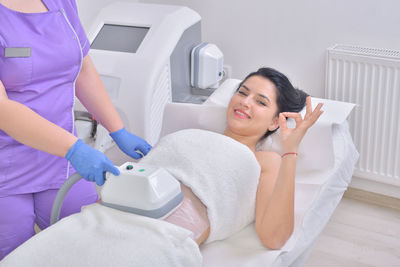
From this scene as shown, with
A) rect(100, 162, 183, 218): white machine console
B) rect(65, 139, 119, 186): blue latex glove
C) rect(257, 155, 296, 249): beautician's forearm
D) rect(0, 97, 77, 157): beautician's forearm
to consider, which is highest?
rect(0, 97, 77, 157): beautician's forearm

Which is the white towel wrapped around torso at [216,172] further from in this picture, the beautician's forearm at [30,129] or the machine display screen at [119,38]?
the machine display screen at [119,38]

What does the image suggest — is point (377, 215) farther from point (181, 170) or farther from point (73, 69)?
point (73, 69)

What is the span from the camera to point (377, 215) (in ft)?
8.34

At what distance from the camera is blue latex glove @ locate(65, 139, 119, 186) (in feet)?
4.46

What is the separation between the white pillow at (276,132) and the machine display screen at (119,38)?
13.6 inches

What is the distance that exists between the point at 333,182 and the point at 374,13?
3.20 feet

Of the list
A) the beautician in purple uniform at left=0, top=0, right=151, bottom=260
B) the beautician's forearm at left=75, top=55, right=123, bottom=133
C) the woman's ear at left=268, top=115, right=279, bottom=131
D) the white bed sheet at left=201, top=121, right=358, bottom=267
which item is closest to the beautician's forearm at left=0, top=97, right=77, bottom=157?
the beautician in purple uniform at left=0, top=0, right=151, bottom=260

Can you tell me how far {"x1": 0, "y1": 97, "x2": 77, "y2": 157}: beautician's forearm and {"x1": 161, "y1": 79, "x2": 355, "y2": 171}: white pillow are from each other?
77cm

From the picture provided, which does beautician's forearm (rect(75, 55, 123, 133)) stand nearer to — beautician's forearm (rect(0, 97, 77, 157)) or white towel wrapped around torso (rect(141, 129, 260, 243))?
white towel wrapped around torso (rect(141, 129, 260, 243))

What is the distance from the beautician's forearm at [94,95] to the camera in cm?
170

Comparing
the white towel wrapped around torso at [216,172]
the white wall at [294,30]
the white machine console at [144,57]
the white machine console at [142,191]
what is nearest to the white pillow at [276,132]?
the white machine console at [144,57]

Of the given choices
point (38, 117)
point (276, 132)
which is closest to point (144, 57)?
point (276, 132)

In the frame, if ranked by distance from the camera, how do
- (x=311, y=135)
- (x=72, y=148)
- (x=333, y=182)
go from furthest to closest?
(x=311, y=135)
(x=333, y=182)
(x=72, y=148)

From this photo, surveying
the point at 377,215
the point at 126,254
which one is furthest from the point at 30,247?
the point at 377,215
